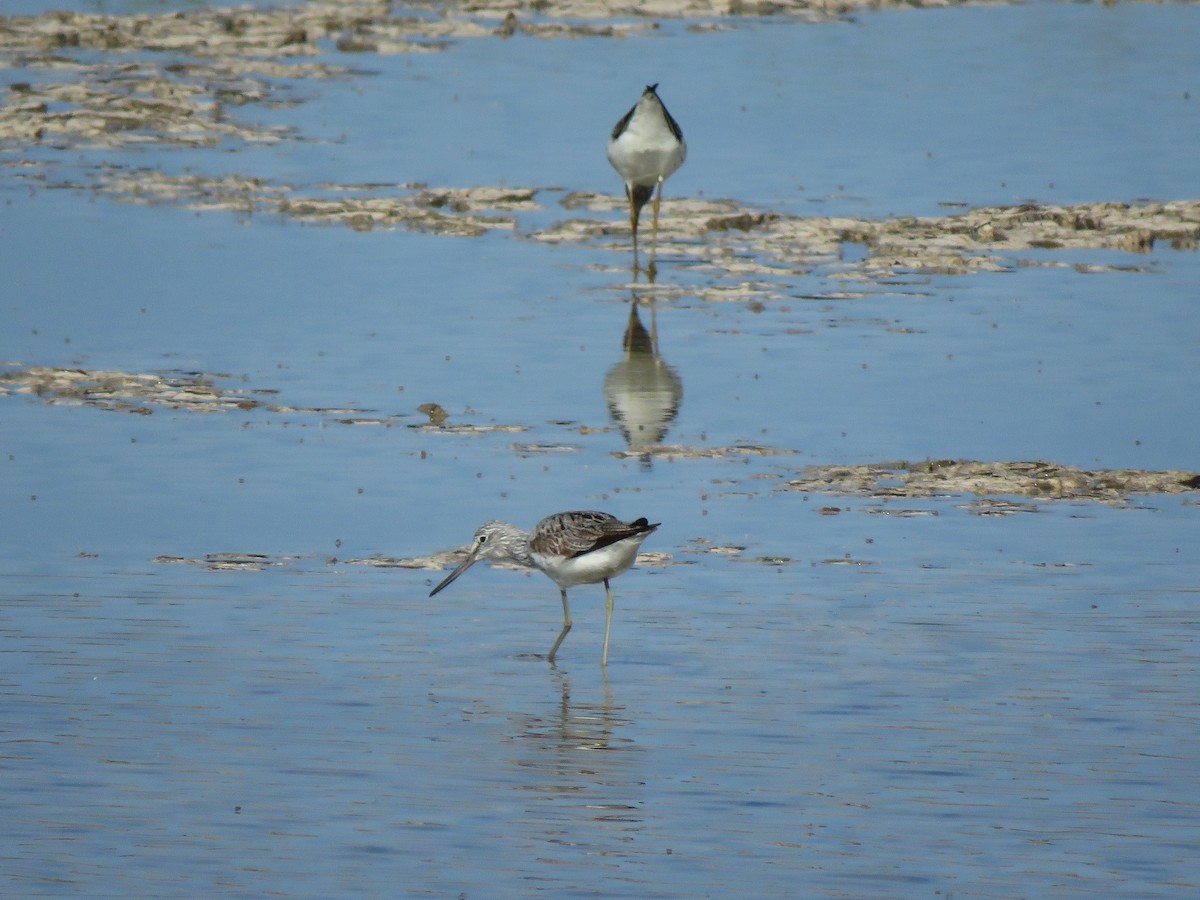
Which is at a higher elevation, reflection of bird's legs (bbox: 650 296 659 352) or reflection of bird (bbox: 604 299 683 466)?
reflection of bird's legs (bbox: 650 296 659 352)

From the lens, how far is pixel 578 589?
14086 mm

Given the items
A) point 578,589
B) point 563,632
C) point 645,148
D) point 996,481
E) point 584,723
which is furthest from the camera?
point 645,148

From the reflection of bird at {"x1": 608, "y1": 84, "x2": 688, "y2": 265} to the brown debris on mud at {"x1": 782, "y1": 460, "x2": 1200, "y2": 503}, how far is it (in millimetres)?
9396

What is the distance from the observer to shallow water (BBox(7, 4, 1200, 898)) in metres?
9.12

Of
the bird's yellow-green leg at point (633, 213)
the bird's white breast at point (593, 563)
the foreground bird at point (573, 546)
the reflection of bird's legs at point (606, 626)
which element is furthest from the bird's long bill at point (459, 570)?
the bird's yellow-green leg at point (633, 213)

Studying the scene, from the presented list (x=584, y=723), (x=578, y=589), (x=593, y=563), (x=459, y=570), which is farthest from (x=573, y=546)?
(x=578, y=589)

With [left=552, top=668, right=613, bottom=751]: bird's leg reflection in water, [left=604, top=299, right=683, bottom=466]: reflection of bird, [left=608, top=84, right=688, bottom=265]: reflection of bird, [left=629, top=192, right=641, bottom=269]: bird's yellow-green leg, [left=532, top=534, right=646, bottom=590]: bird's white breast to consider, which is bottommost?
[left=552, top=668, right=613, bottom=751]: bird's leg reflection in water

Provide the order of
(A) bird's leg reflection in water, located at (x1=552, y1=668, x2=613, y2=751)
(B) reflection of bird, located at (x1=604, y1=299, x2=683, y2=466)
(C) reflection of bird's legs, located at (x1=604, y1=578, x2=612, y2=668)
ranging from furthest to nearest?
(B) reflection of bird, located at (x1=604, y1=299, x2=683, y2=466)
(C) reflection of bird's legs, located at (x1=604, y1=578, x2=612, y2=668)
(A) bird's leg reflection in water, located at (x1=552, y1=668, x2=613, y2=751)

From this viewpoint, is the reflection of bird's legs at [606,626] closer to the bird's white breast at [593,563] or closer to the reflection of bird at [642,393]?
the bird's white breast at [593,563]

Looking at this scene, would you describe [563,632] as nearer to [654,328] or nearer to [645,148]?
[654,328]

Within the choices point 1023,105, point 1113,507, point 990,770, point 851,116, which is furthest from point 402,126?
point 990,770

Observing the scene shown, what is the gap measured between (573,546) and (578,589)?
2.30m

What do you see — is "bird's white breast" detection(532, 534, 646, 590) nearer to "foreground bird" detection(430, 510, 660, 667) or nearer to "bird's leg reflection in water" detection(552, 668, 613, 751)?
"foreground bird" detection(430, 510, 660, 667)

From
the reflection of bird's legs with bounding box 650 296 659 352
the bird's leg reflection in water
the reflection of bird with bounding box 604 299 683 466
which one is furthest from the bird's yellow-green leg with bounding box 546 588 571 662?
the reflection of bird's legs with bounding box 650 296 659 352
